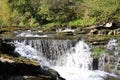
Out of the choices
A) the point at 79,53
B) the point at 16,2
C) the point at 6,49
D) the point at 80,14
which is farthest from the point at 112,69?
the point at 16,2

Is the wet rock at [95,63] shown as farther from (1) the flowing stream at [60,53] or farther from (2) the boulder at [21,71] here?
(2) the boulder at [21,71]

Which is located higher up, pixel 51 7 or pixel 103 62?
pixel 51 7

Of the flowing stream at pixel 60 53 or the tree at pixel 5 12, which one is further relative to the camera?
the tree at pixel 5 12

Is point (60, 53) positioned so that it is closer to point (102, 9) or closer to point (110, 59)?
point (110, 59)

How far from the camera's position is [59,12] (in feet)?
182

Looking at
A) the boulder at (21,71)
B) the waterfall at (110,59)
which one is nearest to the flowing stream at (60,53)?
the waterfall at (110,59)

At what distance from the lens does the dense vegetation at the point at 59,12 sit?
43.8 m

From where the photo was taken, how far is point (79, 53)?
2466cm

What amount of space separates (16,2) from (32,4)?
420 cm

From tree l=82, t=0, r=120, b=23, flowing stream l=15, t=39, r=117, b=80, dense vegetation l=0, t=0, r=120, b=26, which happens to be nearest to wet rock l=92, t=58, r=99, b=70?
flowing stream l=15, t=39, r=117, b=80

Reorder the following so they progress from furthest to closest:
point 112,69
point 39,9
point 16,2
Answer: point 16,2 → point 39,9 → point 112,69

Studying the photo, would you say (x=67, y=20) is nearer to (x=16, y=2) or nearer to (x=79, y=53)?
(x=16, y=2)

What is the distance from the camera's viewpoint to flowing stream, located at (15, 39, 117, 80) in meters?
23.5

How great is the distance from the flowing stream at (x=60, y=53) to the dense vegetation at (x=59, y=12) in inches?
711
